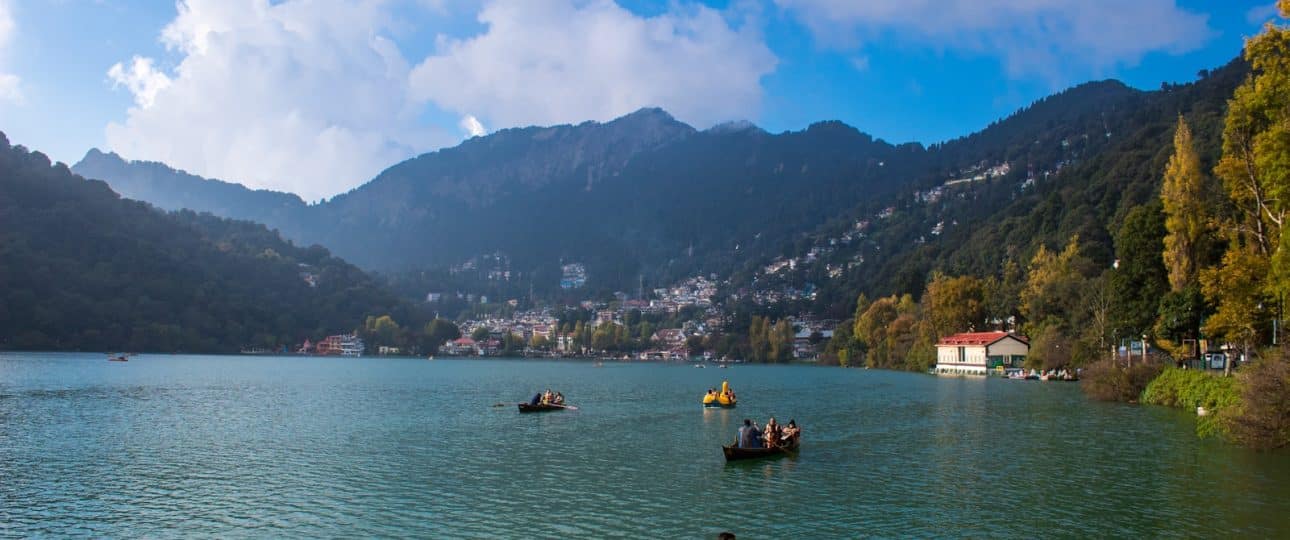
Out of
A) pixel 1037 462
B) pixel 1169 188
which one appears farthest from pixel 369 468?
pixel 1169 188

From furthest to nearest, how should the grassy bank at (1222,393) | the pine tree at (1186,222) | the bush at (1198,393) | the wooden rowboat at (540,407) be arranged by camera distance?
the pine tree at (1186,222)
the wooden rowboat at (540,407)
the bush at (1198,393)
the grassy bank at (1222,393)

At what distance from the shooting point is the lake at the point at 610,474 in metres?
18.4

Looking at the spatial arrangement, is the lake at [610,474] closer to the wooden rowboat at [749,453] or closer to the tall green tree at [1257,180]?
the wooden rowboat at [749,453]

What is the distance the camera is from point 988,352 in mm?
93000

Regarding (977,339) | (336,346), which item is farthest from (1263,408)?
(336,346)

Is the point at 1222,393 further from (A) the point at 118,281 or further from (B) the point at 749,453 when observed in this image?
(A) the point at 118,281

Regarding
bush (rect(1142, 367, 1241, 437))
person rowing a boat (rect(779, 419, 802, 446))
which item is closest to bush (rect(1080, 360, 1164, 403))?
bush (rect(1142, 367, 1241, 437))

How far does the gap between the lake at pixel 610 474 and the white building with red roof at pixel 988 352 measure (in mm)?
49947

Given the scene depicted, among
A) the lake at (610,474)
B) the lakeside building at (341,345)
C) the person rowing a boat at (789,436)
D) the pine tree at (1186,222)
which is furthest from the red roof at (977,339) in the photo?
the lakeside building at (341,345)

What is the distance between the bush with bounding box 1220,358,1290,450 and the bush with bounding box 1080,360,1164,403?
945 inches

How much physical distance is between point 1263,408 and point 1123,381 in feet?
85.2

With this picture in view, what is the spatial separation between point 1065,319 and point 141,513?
78884 millimetres

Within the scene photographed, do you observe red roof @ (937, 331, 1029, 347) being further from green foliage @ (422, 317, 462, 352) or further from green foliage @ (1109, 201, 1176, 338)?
green foliage @ (422, 317, 462, 352)

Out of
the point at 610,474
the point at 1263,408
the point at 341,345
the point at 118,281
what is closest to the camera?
the point at 1263,408
